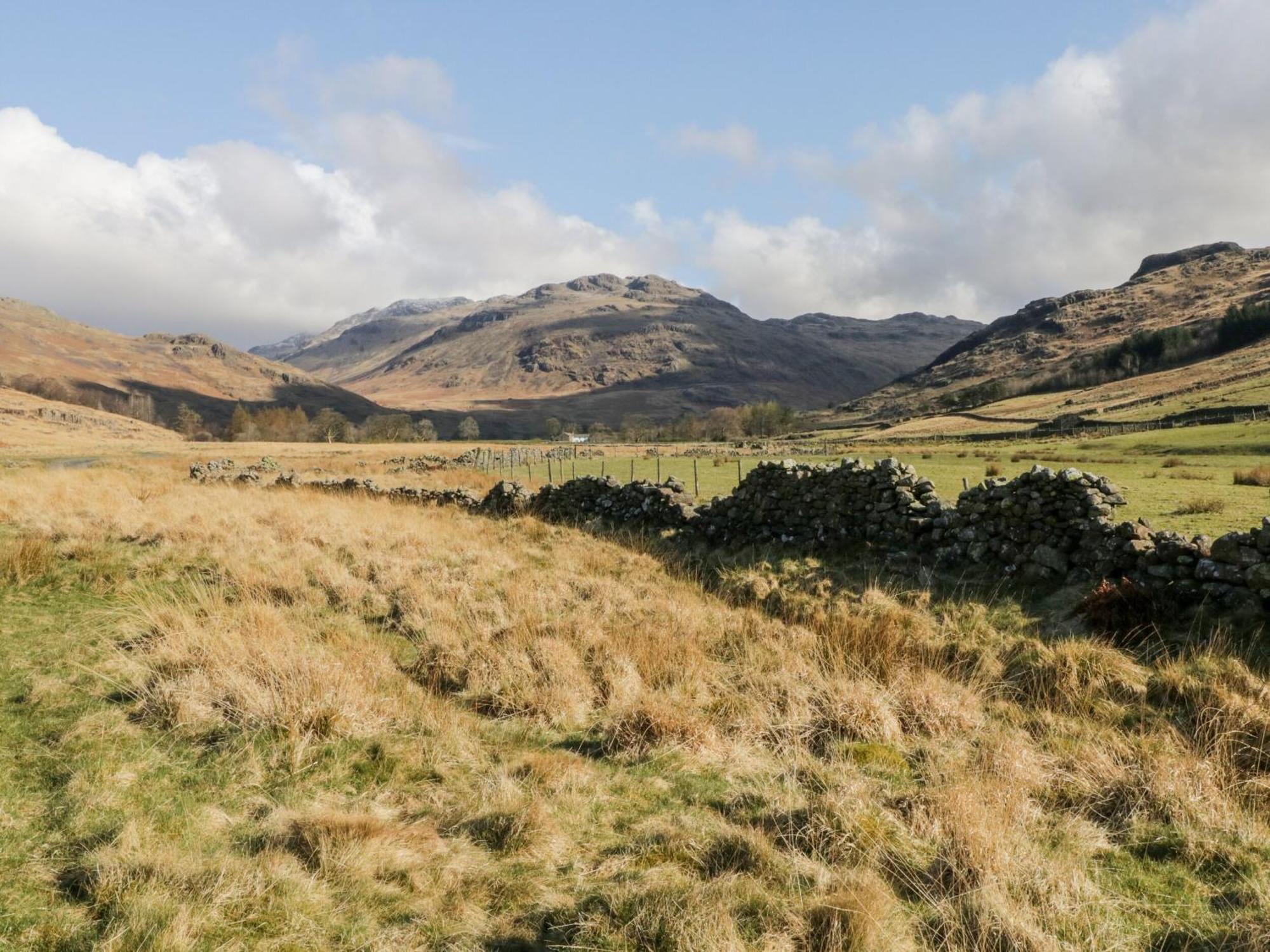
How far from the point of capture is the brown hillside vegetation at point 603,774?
13.2 feet

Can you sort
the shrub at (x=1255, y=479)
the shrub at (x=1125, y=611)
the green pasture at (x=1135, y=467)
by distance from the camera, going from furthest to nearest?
1. the shrub at (x=1255, y=479)
2. the green pasture at (x=1135, y=467)
3. the shrub at (x=1125, y=611)

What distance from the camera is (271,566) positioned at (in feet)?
40.3

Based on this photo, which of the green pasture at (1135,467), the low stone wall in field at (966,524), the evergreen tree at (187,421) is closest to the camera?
the low stone wall in field at (966,524)

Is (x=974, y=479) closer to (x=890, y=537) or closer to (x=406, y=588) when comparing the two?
(x=890, y=537)

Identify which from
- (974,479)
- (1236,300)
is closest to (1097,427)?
(974,479)

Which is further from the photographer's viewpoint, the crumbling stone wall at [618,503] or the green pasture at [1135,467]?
the crumbling stone wall at [618,503]

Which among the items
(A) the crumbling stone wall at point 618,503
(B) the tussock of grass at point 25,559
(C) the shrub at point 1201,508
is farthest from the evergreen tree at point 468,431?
(C) the shrub at point 1201,508

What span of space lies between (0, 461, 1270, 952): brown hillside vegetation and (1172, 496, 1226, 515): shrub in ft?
18.7

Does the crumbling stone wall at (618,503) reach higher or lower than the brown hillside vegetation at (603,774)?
higher

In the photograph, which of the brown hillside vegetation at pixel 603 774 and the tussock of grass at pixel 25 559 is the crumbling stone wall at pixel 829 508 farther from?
the tussock of grass at pixel 25 559

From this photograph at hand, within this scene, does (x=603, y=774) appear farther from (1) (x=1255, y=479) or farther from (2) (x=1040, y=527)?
(1) (x=1255, y=479)

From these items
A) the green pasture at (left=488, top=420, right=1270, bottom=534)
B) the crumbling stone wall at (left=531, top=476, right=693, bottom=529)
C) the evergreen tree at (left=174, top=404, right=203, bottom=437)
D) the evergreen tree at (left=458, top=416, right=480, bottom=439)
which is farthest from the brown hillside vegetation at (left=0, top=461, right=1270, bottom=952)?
the evergreen tree at (left=458, top=416, right=480, bottom=439)

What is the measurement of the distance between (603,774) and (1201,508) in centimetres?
1428

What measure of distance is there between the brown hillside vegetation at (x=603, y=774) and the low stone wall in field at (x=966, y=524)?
1.64 meters
